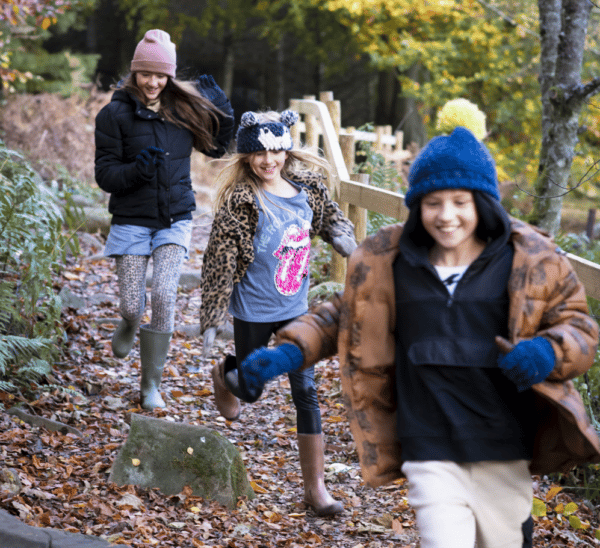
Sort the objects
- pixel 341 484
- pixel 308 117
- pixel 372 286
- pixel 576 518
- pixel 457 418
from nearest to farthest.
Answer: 1. pixel 457 418
2. pixel 372 286
3. pixel 576 518
4. pixel 341 484
5. pixel 308 117

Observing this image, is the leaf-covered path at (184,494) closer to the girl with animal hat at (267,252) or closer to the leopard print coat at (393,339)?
the girl with animal hat at (267,252)

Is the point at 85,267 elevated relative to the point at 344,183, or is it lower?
lower

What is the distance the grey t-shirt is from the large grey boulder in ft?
2.19

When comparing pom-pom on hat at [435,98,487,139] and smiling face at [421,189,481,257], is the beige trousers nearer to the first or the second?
smiling face at [421,189,481,257]

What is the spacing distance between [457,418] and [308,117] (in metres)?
6.83

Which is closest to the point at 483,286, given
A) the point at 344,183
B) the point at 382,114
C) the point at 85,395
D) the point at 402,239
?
the point at 402,239

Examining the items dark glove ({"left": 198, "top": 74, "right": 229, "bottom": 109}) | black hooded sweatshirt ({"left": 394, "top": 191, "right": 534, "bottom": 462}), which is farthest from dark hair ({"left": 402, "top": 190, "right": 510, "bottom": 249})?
dark glove ({"left": 198, "top": 74, "right": 229, "bottom": 109})

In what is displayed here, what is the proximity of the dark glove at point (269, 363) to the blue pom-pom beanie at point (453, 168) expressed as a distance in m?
0.64

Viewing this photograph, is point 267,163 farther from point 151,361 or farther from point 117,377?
point 117,377

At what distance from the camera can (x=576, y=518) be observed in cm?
359

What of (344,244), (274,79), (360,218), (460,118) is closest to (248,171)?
(344,244)

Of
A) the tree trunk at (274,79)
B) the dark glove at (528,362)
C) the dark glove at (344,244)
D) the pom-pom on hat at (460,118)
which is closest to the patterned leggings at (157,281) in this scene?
the dark glove at (344,244)

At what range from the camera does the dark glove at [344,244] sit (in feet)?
12.4

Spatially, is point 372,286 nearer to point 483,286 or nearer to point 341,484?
point 483,286
